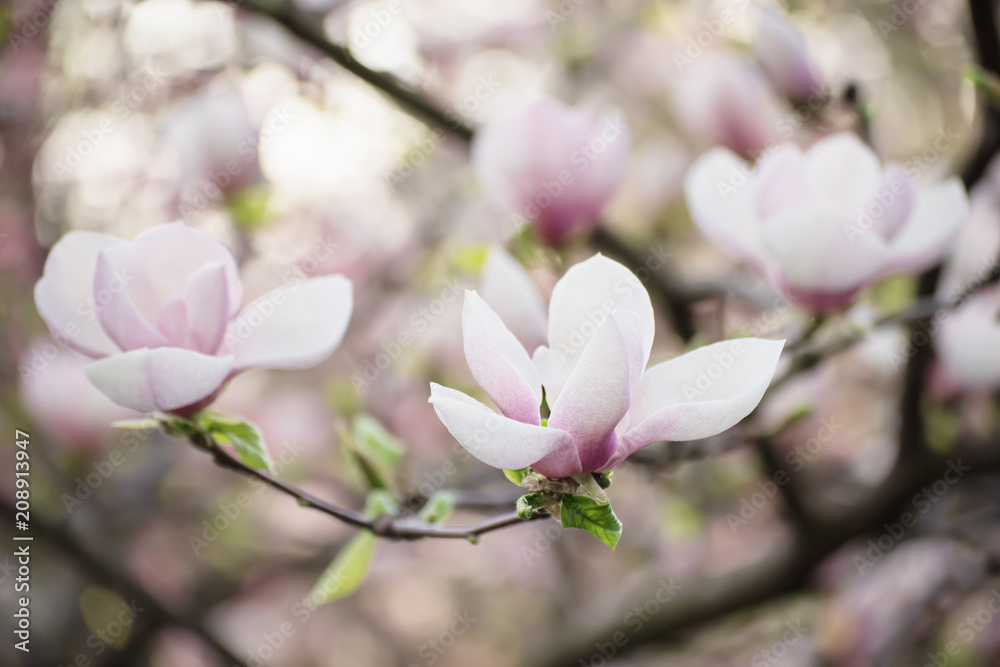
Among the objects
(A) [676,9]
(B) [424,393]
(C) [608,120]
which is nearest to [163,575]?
(B) [424,393]

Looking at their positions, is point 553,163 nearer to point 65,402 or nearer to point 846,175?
point 846,175

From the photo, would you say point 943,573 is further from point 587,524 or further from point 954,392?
point 587,524

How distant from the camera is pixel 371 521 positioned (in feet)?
1.86

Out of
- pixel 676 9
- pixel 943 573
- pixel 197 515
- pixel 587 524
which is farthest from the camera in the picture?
pixel 197 515

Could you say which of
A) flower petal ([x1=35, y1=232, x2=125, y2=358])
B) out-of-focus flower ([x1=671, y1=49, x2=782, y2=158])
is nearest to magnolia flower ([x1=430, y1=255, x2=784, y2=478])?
flower petal ([x1=35, y1=232, x2=125, y2=358])

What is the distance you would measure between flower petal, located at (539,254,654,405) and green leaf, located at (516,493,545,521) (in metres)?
0.06

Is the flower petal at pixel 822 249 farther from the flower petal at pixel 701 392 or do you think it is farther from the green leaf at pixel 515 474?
the green leaf at pixel 515 474

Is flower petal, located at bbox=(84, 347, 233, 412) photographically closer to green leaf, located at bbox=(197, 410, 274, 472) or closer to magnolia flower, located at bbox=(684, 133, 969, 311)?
green leaf, located at bbox=(197, 410, 274, 472)

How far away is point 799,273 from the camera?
612 millimetres

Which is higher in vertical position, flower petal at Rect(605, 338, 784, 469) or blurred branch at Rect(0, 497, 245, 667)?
flower petal at Rect(605, 338, 784, 469)

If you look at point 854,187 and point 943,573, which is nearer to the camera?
point 854,187

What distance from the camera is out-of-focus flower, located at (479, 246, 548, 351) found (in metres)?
0.63

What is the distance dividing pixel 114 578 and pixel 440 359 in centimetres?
60

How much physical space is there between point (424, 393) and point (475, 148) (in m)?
0.70
